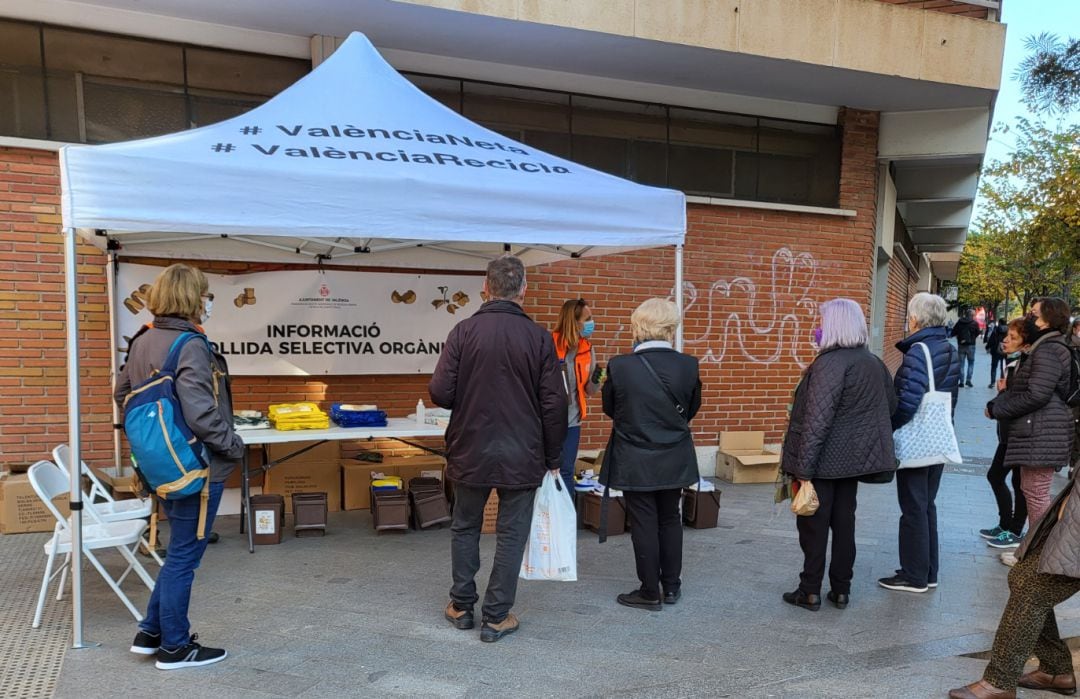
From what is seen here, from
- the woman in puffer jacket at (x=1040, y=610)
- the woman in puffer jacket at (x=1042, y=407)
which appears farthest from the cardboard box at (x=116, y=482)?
the woman in puffer jacket at (x=1042, y=407)

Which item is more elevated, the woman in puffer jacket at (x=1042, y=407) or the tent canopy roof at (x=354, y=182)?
the tent canopy roof at (x=354, y=182)

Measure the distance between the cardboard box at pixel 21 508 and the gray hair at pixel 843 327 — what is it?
5.29 metres

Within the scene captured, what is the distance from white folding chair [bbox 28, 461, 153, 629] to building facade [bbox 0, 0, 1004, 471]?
1.89 m

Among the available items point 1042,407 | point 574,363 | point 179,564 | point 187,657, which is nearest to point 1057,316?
point 1042,407

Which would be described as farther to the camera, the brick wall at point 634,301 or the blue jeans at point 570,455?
the brick wall at point 634,301

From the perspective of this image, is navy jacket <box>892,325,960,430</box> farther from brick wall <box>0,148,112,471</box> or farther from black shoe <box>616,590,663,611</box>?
brick wall <box>0,148,112,471</box>

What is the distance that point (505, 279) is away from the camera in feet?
11.8

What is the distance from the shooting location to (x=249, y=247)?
19.0 feet

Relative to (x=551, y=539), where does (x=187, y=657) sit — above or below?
below

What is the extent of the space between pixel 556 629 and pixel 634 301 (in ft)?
13.5

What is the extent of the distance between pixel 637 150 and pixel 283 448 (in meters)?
4.57

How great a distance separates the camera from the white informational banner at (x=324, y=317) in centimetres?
579

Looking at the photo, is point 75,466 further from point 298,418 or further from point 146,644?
point 298,418

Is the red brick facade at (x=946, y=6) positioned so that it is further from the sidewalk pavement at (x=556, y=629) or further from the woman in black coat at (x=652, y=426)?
the woman in black coat at (x=652, y=426)
